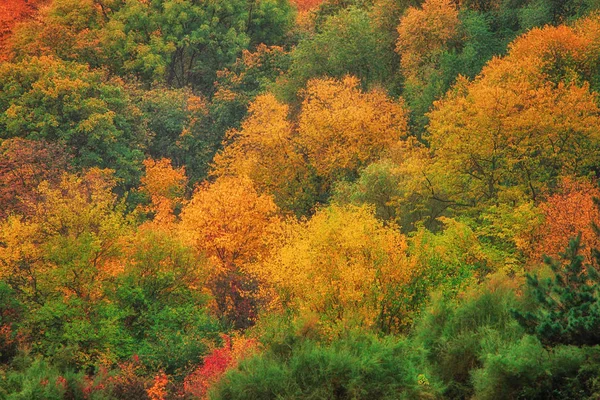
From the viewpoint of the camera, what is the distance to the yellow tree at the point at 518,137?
44188 mm

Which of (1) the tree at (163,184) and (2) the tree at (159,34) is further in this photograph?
(2) the tree at (159,34)

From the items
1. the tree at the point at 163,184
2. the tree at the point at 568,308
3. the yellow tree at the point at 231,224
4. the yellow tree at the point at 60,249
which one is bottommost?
the tree at the point at 163,184

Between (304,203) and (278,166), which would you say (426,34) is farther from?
(304,203)

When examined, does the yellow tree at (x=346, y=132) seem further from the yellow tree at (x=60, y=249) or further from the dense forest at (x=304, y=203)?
the yellow tree at (x=60, y=249)

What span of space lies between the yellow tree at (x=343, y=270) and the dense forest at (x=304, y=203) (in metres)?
0.13

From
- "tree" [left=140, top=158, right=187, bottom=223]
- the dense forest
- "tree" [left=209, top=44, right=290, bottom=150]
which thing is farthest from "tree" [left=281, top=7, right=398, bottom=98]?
"tree" [left=140, top=158, right=187, bottom=223]

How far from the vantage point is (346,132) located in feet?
187

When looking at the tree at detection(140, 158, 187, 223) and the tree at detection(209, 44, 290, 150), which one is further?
the tree at detection(209, 44, 290, 150)

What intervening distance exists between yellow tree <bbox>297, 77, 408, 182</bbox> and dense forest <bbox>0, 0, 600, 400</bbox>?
16cm

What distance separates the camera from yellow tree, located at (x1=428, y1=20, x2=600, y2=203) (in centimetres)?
4419

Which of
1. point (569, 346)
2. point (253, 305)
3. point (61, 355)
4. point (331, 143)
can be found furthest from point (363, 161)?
point (569, 346)

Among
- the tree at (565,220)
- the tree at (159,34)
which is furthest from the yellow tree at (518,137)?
the tree at (159,34)

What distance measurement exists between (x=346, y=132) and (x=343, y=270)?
20.3 metres

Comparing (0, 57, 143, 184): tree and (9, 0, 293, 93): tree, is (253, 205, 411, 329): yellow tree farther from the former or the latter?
(9, 0, 293, 93): tree
